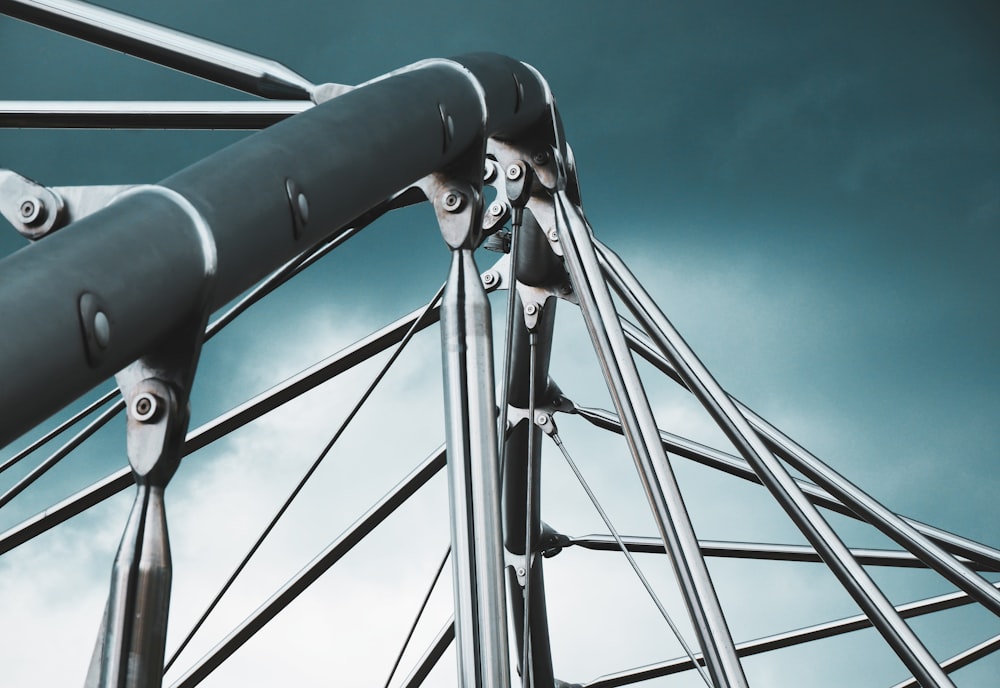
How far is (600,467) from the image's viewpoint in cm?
4050

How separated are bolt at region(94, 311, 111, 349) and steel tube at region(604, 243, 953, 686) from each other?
216 inches

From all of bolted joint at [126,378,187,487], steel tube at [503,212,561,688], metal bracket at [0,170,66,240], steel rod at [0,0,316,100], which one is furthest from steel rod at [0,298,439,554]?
bolted joint at [126,378,187,487]

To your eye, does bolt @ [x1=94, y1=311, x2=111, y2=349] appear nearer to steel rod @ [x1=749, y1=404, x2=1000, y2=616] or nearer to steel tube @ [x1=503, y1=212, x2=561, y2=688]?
steel rod @ [x1=749, y1=404, x2=1000, y2=616]

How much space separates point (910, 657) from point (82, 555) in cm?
3705

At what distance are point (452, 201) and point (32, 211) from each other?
2775mm

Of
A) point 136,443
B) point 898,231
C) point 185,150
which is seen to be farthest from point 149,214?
point 185,150

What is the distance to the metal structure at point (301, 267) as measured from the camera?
4414 millimetres

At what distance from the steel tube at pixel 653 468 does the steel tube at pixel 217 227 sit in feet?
5.29

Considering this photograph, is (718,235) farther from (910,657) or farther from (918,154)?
(910,657)

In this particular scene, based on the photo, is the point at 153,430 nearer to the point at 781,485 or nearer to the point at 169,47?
the point at 169,47

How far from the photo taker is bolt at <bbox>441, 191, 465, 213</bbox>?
746 cm

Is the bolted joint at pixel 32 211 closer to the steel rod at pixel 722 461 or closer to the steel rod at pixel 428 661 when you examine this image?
the steel rod at pixel 722 461

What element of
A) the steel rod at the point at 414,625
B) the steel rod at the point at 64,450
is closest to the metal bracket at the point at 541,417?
the steel rod at the point at 414,625

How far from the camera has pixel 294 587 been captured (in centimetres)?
1329
